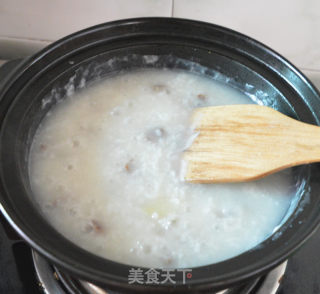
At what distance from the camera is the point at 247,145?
102 centimetres

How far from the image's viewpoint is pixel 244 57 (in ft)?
→ 3.80

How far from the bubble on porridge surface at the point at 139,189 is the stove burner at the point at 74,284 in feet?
0.38

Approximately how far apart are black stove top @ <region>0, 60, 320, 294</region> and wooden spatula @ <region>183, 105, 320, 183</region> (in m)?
0.27

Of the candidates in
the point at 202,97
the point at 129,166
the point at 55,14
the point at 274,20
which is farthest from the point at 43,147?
the point at 274,20

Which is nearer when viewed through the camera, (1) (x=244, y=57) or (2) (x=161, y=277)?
(2) (x=161, y=277)

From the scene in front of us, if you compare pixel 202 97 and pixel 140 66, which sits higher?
pixel 140 66

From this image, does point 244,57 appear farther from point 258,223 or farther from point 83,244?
point 83,244

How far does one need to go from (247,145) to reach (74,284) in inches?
20.0

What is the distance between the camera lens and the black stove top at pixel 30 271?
1.03 metres

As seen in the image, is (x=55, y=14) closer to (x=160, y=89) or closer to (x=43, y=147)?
(x=160, y=89)

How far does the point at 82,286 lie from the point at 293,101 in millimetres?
672

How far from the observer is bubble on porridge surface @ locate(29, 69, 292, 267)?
0.93m

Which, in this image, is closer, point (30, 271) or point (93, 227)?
point (93, 227)

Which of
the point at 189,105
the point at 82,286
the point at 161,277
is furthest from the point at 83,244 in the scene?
the point at 189,105
